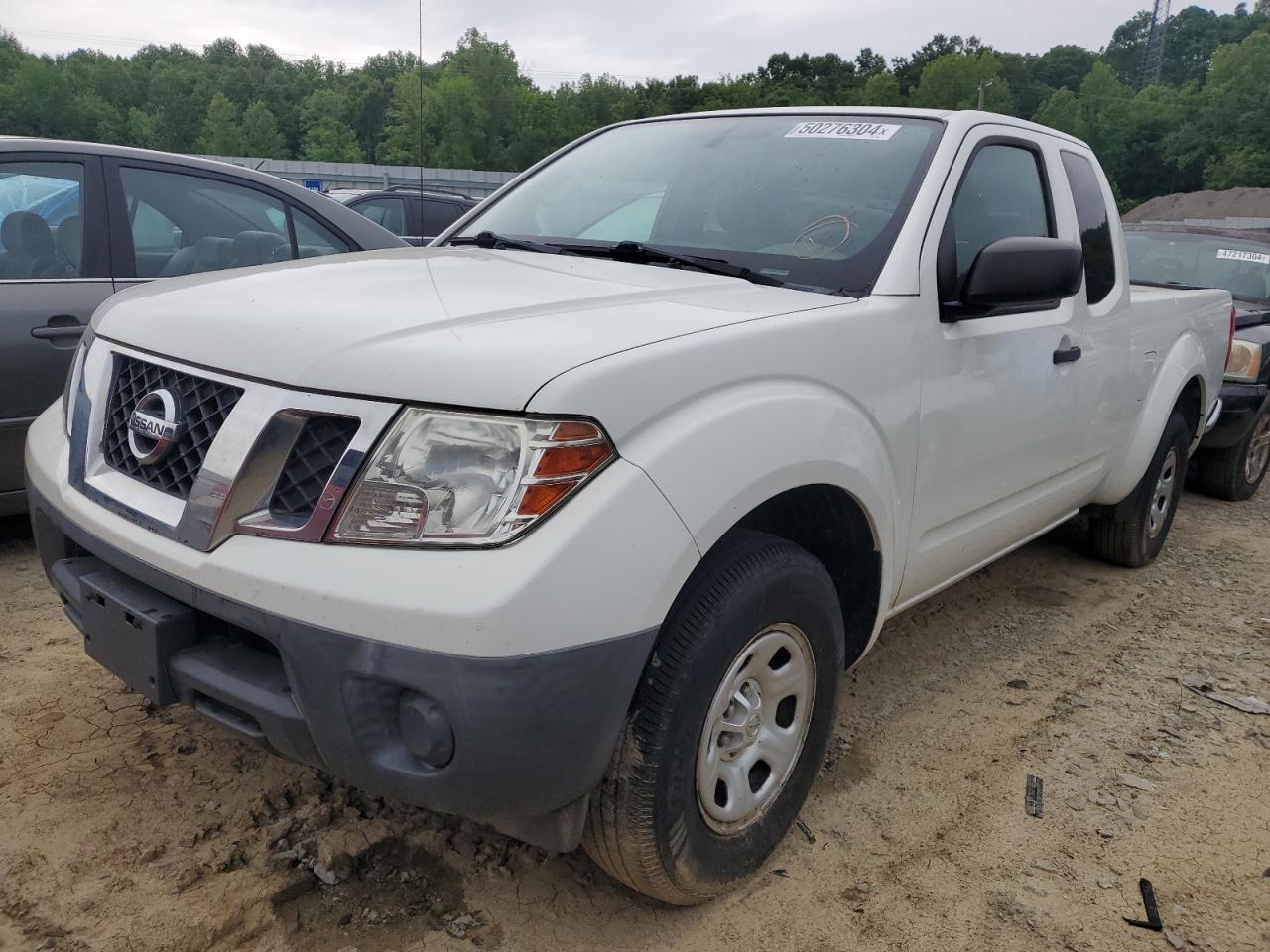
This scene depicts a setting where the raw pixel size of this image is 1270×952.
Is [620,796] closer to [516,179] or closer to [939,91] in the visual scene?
[516,179]

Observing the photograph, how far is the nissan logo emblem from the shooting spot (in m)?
1.86

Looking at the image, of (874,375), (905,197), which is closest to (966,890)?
(874,375)

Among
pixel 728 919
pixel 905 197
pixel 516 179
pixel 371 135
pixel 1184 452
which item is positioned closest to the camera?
pixel 728 919

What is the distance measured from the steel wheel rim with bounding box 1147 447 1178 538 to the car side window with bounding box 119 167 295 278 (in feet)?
13.5

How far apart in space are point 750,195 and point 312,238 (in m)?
2.50

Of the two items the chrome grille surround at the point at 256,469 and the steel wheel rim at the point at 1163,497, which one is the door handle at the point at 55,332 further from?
the steel wheel rim at the point at 1163,497

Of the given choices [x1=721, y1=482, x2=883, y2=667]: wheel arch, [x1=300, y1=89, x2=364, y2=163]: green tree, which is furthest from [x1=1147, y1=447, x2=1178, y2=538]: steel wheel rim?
[x1=300, y1=89, x2=364, y2=163]: green tree

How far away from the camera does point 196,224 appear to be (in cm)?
416

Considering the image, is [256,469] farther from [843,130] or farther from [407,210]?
[407,210]

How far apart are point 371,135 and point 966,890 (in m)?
81.5

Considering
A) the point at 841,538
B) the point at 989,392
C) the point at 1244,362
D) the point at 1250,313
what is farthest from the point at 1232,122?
the point at 841,538

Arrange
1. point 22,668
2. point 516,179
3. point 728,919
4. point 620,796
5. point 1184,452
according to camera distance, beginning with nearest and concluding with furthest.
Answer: point 620,796 → point 728,919 → point 22,668 → point 516,179 → point 1184,452

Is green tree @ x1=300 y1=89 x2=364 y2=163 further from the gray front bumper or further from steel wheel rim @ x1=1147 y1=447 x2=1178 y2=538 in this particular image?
the gray front bumper

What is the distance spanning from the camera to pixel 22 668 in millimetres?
2975
